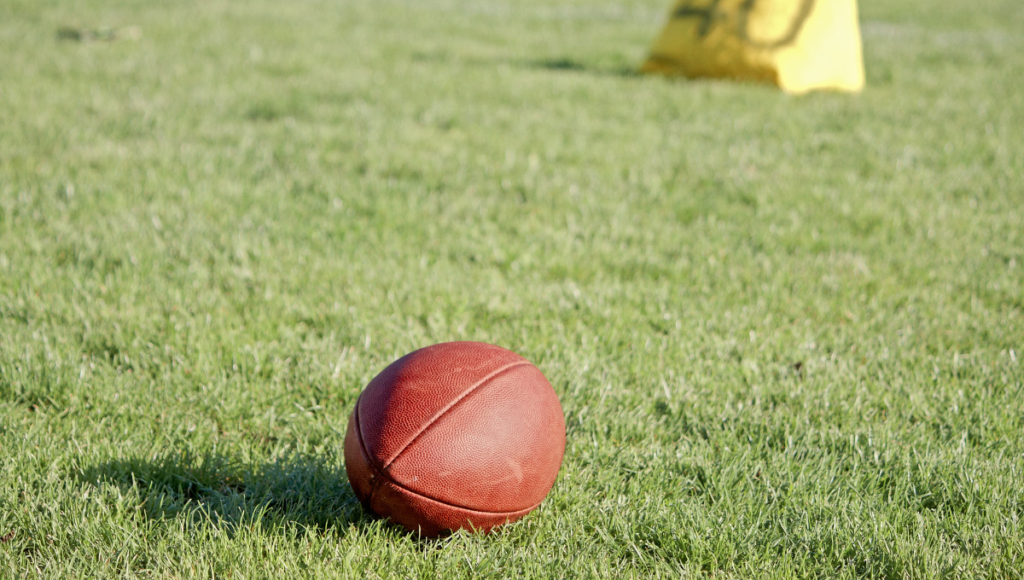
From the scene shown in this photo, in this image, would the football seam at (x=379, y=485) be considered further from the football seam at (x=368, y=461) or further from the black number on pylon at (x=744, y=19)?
the black number on pylon at (x=744, y=19)

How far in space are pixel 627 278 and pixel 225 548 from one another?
268 cm

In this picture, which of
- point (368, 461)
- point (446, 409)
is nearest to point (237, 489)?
point (368, 461)

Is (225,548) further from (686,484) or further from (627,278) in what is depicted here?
(627,278)

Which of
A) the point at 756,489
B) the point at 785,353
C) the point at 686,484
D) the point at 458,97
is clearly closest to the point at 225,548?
the point at 686,484

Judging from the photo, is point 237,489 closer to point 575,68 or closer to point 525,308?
point 525,308

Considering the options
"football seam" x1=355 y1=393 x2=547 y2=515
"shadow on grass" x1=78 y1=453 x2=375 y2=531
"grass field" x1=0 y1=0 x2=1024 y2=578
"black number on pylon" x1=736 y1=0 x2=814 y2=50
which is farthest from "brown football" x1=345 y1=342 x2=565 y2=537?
"black number on pylon" x1=736 y1=0 x2=814 y2=50

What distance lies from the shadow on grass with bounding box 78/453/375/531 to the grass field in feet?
0.04

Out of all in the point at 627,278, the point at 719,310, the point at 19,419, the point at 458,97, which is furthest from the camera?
the point at 458,97

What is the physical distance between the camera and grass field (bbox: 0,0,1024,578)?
2568 millimetres

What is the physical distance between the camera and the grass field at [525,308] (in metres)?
2.57

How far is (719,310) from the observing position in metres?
4.10

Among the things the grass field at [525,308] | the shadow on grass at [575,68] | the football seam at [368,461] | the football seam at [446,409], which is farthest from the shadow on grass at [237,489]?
the shadow on grass at [575,68]

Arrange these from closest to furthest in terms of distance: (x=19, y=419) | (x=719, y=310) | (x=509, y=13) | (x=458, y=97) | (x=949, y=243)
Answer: (x=19, y=419), (x=719, y=310), (x=949, y=243), (x=458, y=97), (x=509, y=13)

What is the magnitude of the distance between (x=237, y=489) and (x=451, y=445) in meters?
0.89
